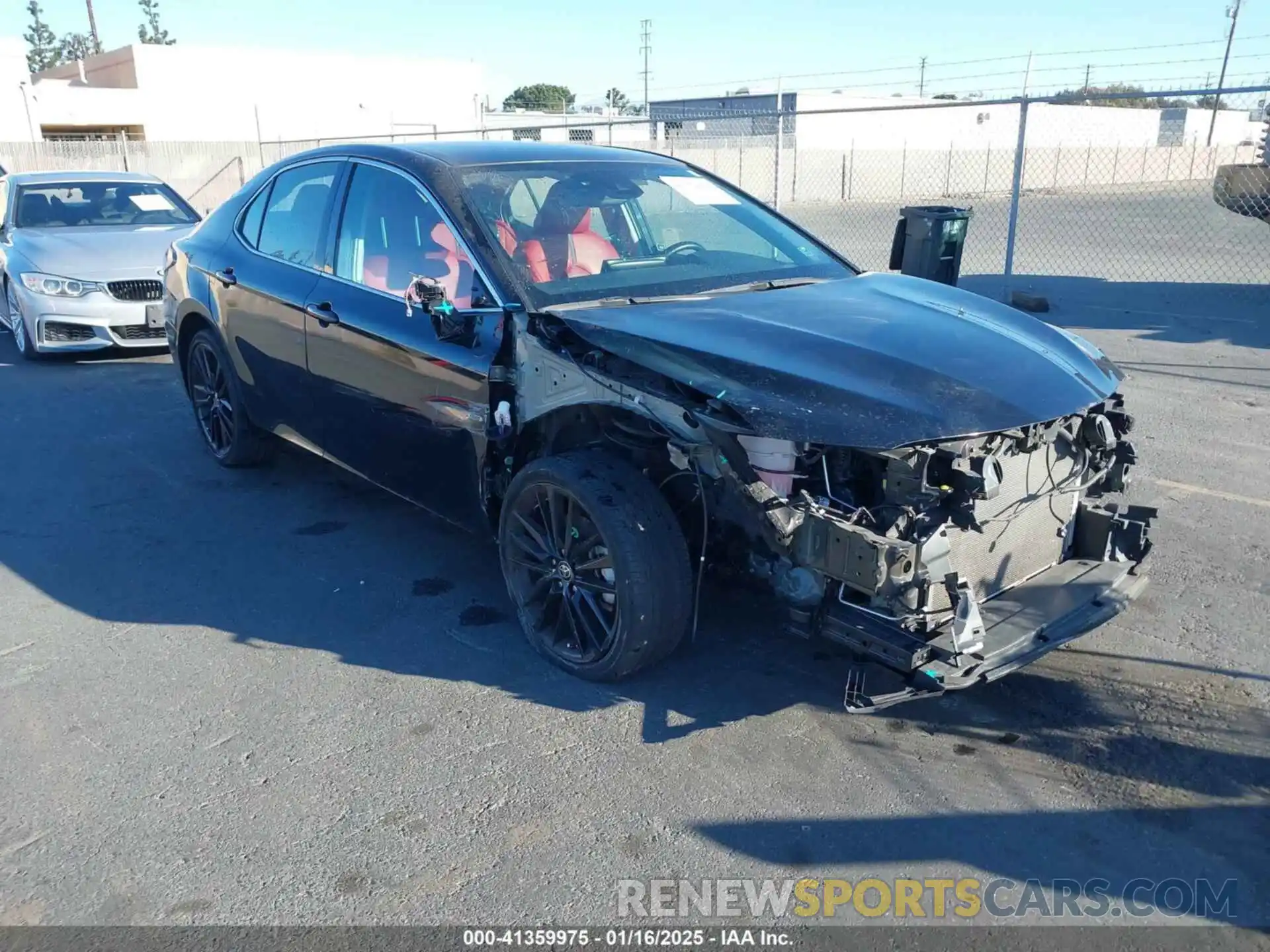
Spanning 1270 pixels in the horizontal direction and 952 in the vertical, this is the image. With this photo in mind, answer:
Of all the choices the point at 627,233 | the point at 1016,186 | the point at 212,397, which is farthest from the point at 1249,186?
the point at 212,397

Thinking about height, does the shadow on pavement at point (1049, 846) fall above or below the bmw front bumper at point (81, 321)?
below

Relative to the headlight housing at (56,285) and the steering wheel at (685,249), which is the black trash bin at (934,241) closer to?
the steering wheel at (685,249)

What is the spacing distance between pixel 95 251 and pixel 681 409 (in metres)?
7.97

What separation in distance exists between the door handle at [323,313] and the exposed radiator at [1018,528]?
2.82m

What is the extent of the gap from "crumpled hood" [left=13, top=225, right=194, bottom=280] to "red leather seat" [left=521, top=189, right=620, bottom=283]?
19.3 feet

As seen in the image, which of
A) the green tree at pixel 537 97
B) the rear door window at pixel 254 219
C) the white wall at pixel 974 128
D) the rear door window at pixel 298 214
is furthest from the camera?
the green tree at pixel 537 97

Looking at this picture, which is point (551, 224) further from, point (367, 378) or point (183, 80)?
point (183, 80)

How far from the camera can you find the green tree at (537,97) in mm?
89750

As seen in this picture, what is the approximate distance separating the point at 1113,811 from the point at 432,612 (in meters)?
2.65

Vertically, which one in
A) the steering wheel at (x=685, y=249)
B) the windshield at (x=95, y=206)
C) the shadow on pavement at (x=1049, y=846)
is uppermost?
the steering wheel at (x=685, y=249)

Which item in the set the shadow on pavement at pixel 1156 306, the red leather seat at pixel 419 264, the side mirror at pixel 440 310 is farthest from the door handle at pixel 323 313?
A: the shadow on pavement at pixel 1156 306

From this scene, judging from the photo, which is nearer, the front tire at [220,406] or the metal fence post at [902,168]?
the front tire at [220,406]

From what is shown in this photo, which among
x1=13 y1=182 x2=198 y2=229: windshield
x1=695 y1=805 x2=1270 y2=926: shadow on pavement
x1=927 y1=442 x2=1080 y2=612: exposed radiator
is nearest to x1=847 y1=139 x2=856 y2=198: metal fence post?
x1=13 y1=182 x2=198 y2=229: windshield

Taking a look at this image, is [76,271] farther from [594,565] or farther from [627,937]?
[627,937]
